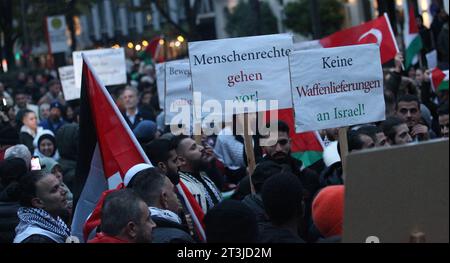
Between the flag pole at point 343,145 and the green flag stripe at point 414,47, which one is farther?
the green flag stripe at point 414,47

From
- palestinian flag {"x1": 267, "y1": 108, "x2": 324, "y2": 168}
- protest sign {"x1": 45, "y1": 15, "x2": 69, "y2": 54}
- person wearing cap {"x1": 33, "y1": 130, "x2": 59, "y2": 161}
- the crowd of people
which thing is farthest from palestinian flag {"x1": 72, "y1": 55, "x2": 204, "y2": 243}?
protest sign {"x1": 45, "y1": 15, "x2": 69, "y2": 54}

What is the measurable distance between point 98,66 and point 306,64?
10.8 meters

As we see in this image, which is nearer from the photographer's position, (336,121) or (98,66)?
(336,121)

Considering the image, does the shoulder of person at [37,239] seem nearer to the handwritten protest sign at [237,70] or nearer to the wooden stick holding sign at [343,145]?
the wooden stick holding sign at [343,145]

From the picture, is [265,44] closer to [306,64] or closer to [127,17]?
[306,64]

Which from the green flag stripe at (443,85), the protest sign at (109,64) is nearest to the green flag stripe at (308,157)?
the green flag stripe at (443,85)

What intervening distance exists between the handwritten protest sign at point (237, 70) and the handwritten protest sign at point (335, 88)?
0.51 m

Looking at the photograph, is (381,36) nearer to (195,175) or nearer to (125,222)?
(195,175)

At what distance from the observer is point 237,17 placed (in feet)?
199

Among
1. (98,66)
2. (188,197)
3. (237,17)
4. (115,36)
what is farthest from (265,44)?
(115,36)

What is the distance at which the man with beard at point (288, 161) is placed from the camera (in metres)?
7.93

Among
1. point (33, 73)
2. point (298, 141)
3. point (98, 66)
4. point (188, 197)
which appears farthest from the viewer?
point (33, 73)

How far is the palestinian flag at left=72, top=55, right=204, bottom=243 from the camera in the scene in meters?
7.29

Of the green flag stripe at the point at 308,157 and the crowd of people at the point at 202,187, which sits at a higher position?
the crowd of people at the point at 202,187
